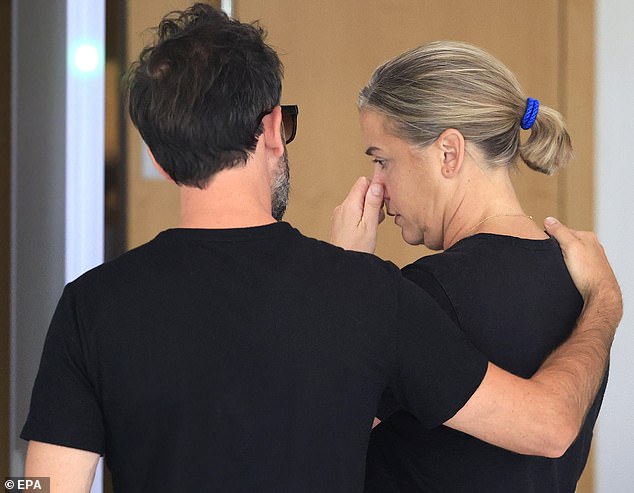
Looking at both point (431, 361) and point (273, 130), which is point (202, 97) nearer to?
point (273, 130)

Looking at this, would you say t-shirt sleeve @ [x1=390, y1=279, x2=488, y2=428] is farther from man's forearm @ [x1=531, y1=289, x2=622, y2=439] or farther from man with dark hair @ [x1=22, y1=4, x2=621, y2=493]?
man's forearm @ [x1=531, y1=289, x2=622, y2=439]

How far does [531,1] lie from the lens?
10.2ft

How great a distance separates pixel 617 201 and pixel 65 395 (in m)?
2.62

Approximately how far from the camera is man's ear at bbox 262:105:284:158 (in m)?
1.18

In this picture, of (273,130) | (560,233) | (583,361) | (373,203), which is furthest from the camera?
(373,203)

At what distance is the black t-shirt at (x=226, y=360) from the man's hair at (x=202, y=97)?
0.31ft

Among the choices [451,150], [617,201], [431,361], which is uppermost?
[451,150]

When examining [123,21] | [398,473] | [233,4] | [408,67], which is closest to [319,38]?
[233,4]

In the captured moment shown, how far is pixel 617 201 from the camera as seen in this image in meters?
3.32

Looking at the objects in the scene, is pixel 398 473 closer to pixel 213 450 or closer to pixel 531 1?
pixel 213 450

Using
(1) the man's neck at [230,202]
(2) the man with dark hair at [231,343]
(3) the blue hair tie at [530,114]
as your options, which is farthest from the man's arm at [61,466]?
(3) the blue hair tie at [530,114]

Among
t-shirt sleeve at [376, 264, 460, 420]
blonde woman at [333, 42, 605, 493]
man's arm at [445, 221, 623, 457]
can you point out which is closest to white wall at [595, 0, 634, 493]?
blonde woman at [333, 42, 605, 493]

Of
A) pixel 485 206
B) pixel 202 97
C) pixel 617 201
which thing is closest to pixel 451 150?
pixel 485 206

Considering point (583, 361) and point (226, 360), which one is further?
point (583, 361)
